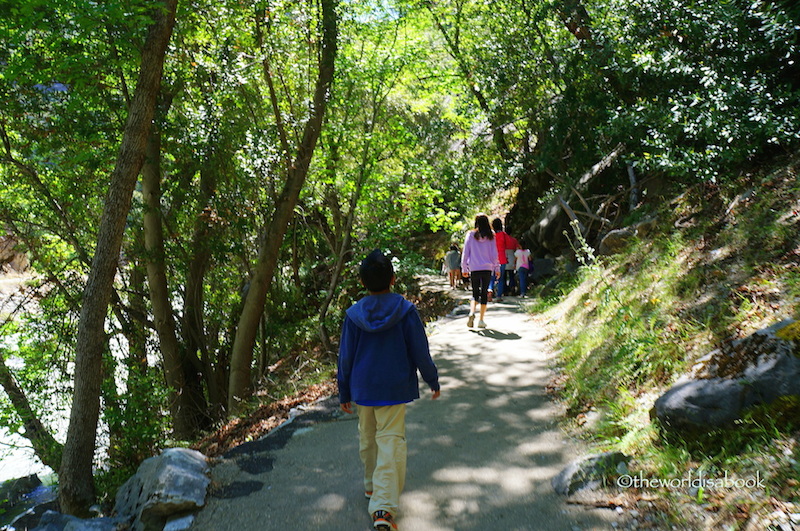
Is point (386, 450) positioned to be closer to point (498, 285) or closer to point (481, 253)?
point (481, 253)

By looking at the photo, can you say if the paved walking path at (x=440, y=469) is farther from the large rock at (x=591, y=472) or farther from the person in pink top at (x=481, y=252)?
the person in pink top at (x=481, y=252)

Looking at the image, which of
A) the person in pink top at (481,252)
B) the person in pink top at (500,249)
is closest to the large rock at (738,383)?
the person in pink top at (481,252)

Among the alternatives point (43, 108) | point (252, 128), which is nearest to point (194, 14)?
point (252, 128)

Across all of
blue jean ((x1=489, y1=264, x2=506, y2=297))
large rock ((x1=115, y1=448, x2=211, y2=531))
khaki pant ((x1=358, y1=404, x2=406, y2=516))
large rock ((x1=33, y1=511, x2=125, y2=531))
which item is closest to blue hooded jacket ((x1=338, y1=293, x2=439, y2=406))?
khaki pant ((x1=358, y1=404, x2=406, y2=516))

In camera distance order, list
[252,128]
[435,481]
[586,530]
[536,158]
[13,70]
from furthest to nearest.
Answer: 1. [536,158]
2. [252,128]
3. [13,70]
4. [435,481]
5. [586,530]

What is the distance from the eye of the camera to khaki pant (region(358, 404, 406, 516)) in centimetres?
373

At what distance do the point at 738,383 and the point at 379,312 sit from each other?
2339mm

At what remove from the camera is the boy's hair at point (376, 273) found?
3.94 metres

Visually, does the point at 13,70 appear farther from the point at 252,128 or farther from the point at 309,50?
the point at 309,50

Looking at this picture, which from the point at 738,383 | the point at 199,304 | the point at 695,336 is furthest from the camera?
the point at 199,304

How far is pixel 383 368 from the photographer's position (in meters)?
3.84

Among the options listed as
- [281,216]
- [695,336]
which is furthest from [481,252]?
[695,336]

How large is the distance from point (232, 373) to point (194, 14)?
22.0 ft

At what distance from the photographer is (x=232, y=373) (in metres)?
11.7
